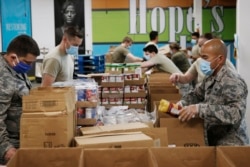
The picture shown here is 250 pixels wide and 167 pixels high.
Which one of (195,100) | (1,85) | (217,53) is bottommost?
(195,100)

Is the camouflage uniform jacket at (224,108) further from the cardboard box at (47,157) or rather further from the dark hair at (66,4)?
the dark hair at (66,4)

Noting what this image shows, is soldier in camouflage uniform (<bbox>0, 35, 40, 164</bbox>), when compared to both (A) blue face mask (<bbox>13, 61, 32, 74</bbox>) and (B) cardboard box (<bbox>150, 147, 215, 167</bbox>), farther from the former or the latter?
(B) cardboard box (<bbox>150, 147, 215, 167</bbox>)

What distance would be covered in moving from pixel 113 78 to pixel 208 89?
2.91m

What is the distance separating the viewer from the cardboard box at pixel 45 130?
7.52 ft

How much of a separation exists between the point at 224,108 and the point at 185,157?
887 mm

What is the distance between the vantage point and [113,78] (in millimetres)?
5816

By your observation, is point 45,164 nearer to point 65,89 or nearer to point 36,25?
point 65,89

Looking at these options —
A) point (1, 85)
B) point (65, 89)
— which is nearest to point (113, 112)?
point (65, 89)

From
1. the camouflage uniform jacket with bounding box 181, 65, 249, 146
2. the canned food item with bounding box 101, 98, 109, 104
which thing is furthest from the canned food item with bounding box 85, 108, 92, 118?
the canned food item with bounding box 101, 98, 109, 104

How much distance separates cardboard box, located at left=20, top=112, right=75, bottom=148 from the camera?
229 cm

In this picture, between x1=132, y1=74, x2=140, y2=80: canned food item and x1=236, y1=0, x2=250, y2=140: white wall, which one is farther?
x1=132, y1=74, x2=140, y2=80: canned food item

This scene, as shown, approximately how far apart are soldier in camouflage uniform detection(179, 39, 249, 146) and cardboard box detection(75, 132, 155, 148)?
538 mm

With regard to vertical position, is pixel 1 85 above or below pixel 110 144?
above

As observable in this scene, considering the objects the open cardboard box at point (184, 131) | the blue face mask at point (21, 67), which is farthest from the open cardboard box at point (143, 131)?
the blue face mask at point (21, 67)
